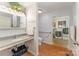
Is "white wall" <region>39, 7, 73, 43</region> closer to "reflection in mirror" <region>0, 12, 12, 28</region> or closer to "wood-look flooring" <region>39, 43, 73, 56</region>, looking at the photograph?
"wood-look flooring" <region>39, 43, 73, 56</region>

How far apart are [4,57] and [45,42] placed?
0.64m

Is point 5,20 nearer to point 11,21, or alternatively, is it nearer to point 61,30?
point 11,21

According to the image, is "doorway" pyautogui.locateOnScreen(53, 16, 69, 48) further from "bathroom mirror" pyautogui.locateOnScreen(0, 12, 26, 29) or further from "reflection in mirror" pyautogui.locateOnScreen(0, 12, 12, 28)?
"reflection in mirror" pyautogui.locateOnScreen(0, 12, 12, 28)

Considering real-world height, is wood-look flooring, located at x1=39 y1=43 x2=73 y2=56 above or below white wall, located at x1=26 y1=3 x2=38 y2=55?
below

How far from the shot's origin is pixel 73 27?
4.79 feet

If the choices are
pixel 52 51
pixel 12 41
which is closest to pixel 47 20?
pixel 52 51

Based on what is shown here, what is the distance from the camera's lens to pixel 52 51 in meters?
1.54

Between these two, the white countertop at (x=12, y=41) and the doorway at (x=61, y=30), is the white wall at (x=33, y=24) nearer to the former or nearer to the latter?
the white countertop at (x=12, y=41)

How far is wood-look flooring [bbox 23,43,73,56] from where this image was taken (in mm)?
1484

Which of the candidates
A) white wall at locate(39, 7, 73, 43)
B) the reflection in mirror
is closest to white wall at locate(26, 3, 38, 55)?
white wall at locate(39, 7, 73, 43)

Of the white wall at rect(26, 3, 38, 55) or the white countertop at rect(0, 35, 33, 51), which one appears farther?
the white wall at rect(26, 3, 38, 55)

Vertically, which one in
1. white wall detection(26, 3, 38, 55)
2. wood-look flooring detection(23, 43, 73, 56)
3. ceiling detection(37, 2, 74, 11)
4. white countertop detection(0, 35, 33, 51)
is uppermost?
ceiling detection(37, 2, 74, 11)

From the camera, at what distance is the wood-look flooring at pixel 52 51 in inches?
58.4

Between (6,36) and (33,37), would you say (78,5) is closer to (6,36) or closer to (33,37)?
(33,37)
